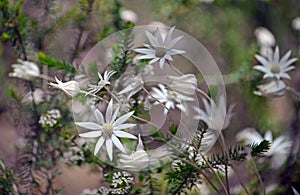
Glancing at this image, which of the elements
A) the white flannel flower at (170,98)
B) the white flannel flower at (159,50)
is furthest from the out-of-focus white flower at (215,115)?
the white flannel flower at (159,50)

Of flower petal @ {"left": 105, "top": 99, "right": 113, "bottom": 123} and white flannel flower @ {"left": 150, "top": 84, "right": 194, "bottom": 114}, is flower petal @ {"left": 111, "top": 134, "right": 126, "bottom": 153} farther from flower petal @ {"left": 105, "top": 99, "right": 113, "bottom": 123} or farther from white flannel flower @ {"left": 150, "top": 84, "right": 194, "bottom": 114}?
white flannel flower @ {"left": 150, "top": 84, "right": 194, "bottom": 114}

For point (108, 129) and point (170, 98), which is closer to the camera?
point (108, 129)

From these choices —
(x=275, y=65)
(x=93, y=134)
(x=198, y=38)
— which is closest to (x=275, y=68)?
(x=275, y=65)

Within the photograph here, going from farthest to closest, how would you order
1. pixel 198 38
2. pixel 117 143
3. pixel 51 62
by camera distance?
pixel 198 38
pixel 51 62
pixel 117 143

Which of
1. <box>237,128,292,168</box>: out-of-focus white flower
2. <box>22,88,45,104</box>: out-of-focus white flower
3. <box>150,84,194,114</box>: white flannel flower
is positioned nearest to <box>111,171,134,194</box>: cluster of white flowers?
<box>150,84,194,114</box>: white flannel flower

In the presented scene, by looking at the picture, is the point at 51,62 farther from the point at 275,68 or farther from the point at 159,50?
the point at 275,68

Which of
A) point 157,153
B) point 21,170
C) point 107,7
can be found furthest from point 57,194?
point 107,7
